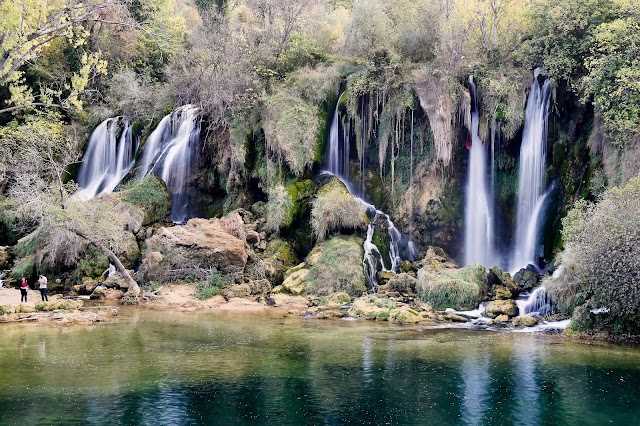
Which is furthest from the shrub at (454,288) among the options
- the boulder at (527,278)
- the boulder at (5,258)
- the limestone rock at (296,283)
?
the boulder at (5,258)

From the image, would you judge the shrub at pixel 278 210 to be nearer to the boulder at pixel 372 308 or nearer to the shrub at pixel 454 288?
the boulder at pixel 372 308

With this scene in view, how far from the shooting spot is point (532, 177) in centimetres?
3148

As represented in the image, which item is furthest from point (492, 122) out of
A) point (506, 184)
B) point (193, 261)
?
point (193, 261)

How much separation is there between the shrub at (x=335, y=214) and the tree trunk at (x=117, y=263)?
8907 millimetres

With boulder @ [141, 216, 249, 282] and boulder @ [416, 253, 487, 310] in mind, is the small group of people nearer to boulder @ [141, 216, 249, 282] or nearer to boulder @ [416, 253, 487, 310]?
boulder @ [141, 216, 249, 282]

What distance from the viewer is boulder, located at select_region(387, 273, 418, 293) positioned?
92.9 feet

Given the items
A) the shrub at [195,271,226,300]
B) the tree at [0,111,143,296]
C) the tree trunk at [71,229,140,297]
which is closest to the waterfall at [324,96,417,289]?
the shrub at [195,271,226,300]

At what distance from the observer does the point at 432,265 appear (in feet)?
98.4

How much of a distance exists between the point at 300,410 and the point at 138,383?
4209 mm

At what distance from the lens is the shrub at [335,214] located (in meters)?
31.5

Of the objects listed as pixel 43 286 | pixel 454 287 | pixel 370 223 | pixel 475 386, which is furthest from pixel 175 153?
pixel 475 386

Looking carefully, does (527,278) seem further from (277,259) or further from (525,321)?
(277,259)

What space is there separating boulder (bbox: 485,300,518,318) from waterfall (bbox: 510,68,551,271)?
6071mm

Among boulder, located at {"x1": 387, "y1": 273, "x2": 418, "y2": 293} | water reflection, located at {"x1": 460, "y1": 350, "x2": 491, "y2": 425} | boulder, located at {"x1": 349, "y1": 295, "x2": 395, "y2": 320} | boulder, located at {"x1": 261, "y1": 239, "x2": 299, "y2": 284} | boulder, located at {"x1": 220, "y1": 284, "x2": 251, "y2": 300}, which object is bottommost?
water reflection, located at {"x1": 460, "y1": 350, "x2": 491, "y2": 425}
